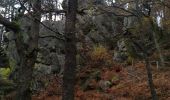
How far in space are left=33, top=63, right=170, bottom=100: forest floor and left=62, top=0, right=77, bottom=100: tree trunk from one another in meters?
10.8

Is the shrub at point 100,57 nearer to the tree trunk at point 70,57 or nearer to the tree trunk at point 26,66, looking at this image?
the tree trunk at point 26,66

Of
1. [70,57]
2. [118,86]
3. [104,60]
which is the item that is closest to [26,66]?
[70,57]

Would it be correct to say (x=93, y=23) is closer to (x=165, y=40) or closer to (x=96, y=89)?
(x=165, y=40)

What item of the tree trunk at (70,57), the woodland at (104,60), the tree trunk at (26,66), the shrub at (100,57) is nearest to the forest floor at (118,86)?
the woodland at (104,60)

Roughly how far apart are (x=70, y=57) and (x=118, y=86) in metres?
13.9

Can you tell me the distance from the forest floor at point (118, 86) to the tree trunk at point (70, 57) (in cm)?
1084

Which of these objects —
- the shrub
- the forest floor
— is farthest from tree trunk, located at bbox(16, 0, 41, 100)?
the shrub

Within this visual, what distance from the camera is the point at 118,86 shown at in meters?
21.1

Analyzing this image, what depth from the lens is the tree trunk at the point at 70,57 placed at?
747 centimetres

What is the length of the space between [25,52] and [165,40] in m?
18.7

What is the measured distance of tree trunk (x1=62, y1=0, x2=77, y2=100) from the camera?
294 inches

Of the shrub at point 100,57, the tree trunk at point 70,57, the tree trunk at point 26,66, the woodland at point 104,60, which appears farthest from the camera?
the shrub at point 100,57

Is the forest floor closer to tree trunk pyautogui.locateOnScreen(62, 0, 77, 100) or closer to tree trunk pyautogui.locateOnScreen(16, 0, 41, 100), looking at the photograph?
tree trunk pyautogui.locateOnScreen(16, 0, 41, 100)

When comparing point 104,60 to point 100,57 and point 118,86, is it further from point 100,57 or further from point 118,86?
point 118,86
